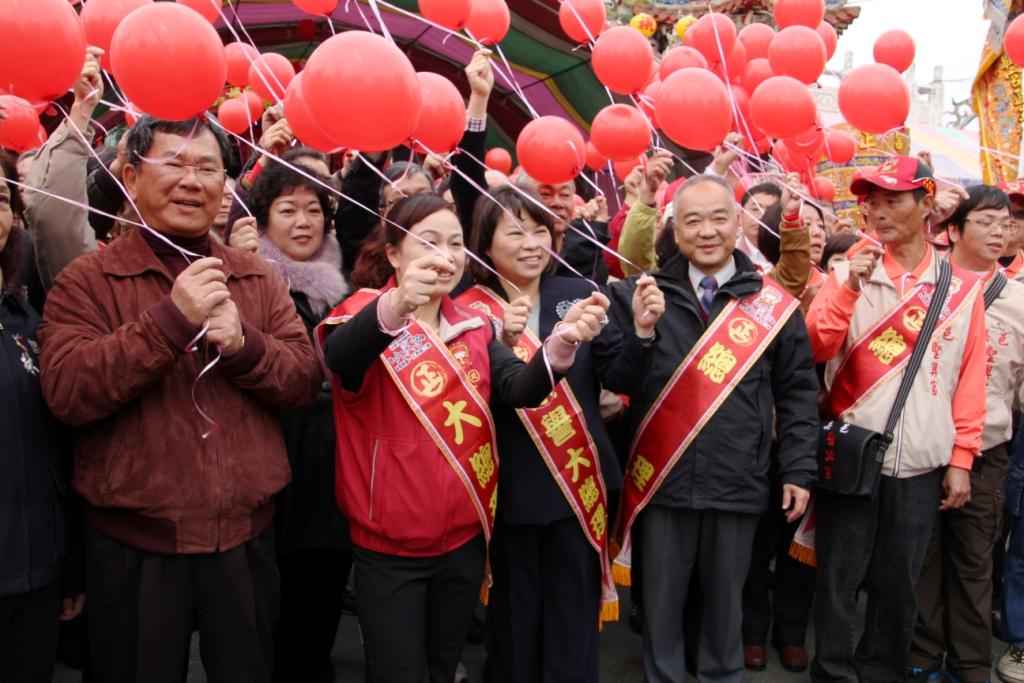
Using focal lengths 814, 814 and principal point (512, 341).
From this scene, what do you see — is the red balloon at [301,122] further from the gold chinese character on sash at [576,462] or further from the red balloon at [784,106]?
the red balloon at [784,106]

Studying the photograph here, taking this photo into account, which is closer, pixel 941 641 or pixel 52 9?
pixel 52 9

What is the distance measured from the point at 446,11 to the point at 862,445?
2.69 m

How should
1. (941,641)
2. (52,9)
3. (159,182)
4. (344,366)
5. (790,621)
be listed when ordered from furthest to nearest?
(790,621) → (941,641) → (344,366) → (159,182) → (52,9)

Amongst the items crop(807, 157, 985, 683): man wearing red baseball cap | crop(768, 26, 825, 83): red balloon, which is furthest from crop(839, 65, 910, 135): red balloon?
crop(807, 157, 985, 683): man wearing red baseball cap

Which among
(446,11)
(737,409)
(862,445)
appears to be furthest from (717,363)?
(446,11)

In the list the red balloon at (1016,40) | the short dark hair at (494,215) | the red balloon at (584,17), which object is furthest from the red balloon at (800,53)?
the short dark hair at (494,215)

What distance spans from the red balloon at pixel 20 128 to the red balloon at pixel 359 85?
1.28m

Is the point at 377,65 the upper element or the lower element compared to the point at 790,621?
upper

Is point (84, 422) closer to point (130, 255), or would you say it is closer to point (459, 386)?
point (130, 255)

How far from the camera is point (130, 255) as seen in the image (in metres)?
2.21

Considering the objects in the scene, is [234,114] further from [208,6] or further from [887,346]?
[887,346]

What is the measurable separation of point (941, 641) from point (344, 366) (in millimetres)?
2829

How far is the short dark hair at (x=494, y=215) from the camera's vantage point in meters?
2.99

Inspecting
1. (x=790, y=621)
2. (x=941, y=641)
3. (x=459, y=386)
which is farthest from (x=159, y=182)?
(x=941, y=641)
